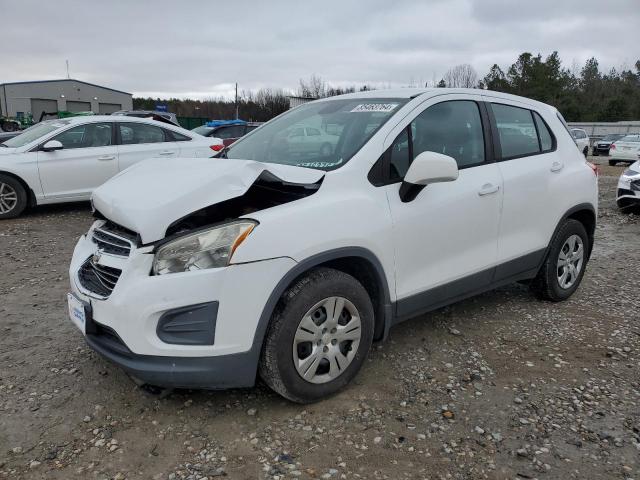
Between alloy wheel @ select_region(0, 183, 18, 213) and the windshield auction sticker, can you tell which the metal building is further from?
the windshield auction sticker

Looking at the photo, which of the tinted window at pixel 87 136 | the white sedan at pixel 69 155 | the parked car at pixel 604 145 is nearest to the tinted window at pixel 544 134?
the white sedan at pixel 69 155

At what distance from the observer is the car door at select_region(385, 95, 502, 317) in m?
3.19

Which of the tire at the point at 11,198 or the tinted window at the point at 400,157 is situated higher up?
the tinted window at the point at 400,157

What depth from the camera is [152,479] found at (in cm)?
239

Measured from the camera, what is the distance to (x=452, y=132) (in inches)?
142

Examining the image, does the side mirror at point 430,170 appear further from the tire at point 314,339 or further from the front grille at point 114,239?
the front grille at point 114,239

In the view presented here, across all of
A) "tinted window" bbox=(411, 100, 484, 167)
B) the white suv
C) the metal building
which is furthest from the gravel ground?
the metal building

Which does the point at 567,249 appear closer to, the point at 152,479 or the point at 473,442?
the point at 473,442

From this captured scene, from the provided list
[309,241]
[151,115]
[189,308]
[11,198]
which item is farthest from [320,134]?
[151,115]

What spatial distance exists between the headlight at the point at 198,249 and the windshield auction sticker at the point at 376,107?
1.37 metres

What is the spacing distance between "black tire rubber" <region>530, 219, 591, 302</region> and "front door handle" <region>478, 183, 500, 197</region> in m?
1.00

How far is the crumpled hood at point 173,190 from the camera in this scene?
261 centimetres

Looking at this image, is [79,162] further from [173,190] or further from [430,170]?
[430,170]

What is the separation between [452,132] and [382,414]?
195cm
